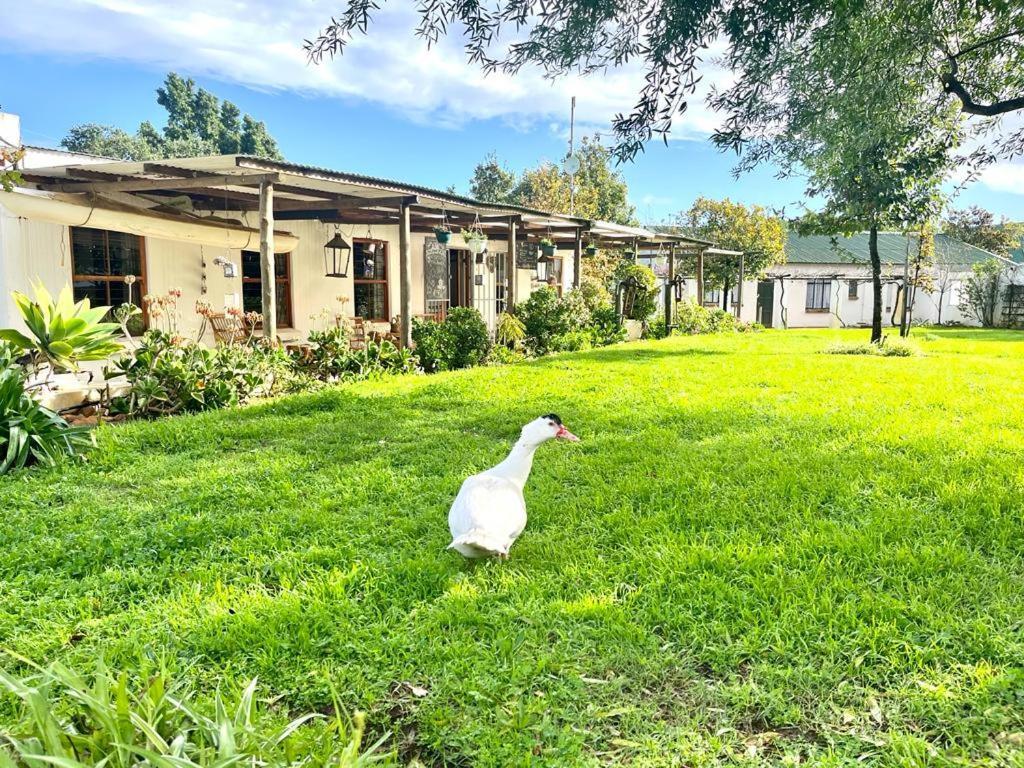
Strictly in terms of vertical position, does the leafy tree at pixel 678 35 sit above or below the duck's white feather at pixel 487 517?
above

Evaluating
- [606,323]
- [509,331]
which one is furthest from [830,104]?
[606,323]

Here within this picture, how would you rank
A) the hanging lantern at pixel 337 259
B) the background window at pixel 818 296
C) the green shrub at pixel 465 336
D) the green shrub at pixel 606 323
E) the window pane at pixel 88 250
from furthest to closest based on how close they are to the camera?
the background window at pixel 818 296, the green shrub at pixel 606 323, the hanging lantern at pixel 337 259, the green shrub at pixel 465 336, the window pane at pixel 88 250

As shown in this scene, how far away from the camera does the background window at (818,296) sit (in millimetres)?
→ 29297

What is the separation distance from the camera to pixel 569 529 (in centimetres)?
385

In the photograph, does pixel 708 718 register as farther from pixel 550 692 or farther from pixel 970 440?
pixel 970 440

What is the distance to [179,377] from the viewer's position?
7.09m

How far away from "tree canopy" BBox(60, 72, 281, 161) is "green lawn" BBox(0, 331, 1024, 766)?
152 feet

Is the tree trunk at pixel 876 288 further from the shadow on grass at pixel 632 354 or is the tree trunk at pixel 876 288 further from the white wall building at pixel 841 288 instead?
the white wall building at pixel 841 288

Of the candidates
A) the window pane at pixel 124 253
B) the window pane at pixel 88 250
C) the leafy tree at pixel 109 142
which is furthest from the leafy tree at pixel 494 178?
the window pane at pixel 88 250

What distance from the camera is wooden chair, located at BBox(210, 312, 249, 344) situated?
9829mm

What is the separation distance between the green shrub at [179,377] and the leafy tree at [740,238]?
64.4 ft

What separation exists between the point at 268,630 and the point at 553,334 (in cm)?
1098

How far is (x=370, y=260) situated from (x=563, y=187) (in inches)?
667

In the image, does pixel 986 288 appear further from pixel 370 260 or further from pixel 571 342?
pixel 370 260
